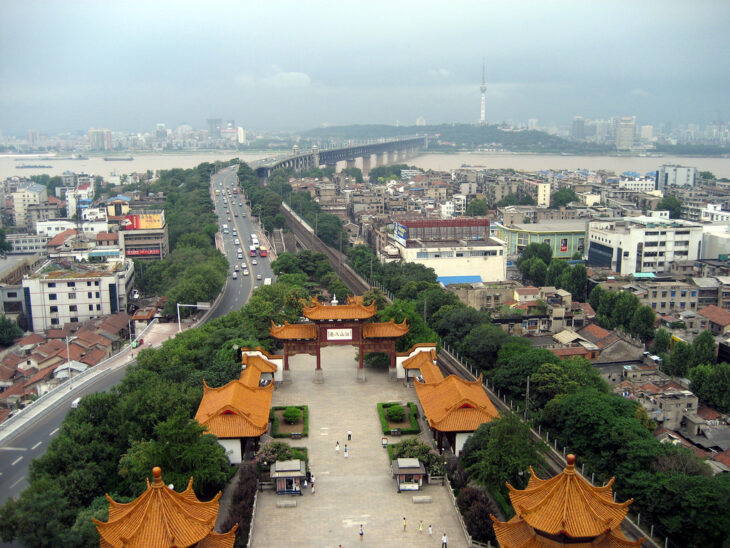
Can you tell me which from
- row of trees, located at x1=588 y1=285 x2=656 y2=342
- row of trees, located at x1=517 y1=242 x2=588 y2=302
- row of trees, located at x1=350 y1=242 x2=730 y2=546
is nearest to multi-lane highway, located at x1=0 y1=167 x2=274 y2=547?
row of trees, located at x1=350 y1=242 x2=730 y2=546

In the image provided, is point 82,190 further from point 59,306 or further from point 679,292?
point 679,292

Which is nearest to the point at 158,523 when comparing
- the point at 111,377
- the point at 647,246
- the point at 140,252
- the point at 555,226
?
the point at 111,377

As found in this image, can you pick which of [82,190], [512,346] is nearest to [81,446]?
[512,346]

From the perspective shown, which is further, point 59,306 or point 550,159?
point 550,159

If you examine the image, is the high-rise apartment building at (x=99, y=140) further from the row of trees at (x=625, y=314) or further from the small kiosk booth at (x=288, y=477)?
the small kiosk booth at (x=288, y=477)

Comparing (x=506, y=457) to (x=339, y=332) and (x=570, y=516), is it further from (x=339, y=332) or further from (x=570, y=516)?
(x=339, y=332)
